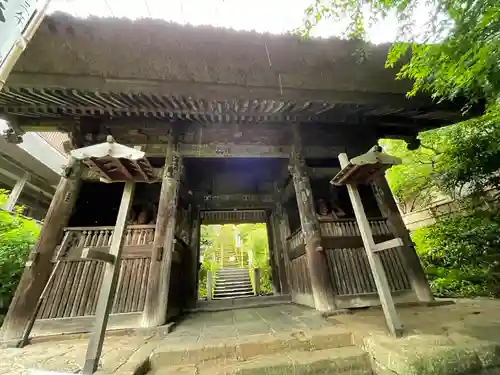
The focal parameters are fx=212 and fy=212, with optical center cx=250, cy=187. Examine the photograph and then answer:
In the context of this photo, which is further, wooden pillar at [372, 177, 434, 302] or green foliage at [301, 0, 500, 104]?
wooden pillar at [372, 177, 434, 302]

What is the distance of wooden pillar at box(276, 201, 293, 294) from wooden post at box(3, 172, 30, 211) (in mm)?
10788

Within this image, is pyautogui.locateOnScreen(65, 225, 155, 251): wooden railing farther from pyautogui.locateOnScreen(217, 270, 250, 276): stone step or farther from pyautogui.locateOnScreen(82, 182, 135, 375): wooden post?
pyautogui.locateOnScreen(217, 270, 250, 276): stone step

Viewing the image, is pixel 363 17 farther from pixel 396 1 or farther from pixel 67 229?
pixel 67 229

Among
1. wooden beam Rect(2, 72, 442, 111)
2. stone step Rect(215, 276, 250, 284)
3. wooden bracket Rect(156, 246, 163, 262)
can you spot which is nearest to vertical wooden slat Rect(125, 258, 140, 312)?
wooden bracket Rect(156, 246, 163, 262)

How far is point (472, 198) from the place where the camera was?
6477 mm

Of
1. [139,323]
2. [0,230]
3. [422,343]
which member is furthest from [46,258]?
[422,343]

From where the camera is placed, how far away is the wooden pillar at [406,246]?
429 cm

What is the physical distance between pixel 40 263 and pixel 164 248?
76.5 inches

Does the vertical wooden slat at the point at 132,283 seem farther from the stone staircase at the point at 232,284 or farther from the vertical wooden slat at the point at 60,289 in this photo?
the stone staircase at the point at 232,284

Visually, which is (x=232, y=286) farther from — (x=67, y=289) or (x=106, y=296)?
(x=106, y=296)

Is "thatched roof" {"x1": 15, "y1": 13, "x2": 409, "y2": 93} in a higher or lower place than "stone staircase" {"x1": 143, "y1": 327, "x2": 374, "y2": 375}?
higher

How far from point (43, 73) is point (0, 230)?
13.2 ft

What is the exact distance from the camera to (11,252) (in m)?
4.44

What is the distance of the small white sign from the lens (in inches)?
46.6
